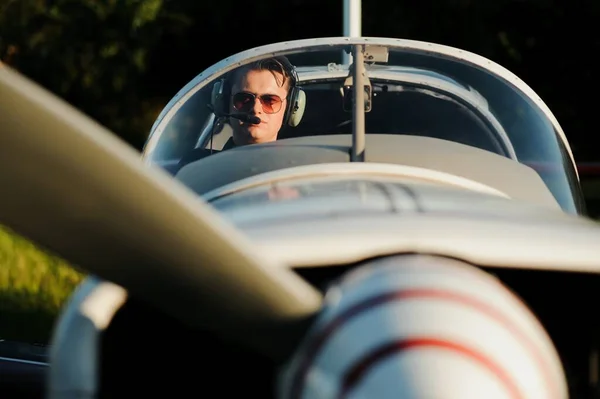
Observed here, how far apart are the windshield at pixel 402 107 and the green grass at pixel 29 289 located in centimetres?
258

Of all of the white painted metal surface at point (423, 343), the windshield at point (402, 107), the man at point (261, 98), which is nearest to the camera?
the white painted metal surface at point (423, 343)

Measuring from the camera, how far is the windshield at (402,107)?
3.37 meters

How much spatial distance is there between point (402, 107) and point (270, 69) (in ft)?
1.55

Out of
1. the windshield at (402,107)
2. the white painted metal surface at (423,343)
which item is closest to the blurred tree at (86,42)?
the windshield at (402,107)

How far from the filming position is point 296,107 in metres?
3.53

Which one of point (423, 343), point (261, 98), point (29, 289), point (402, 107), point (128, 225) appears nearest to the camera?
point (423, 343)

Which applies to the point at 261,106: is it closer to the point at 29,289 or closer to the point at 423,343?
the point at 423,343

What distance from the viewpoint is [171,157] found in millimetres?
3492

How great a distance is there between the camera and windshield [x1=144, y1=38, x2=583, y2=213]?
3.37 m

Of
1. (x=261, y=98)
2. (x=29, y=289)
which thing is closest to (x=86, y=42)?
(x=29, y=289)

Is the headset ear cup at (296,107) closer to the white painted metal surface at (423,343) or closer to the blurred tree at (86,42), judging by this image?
the white painted metal surface at (423,343)

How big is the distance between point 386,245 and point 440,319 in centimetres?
25

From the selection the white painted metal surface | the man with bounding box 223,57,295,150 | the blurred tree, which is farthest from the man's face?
the blurred tree

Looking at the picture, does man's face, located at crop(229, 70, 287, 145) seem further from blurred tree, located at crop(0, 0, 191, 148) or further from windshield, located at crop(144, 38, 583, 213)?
blurred tree, located at crop(0, 0, 191, 148)
